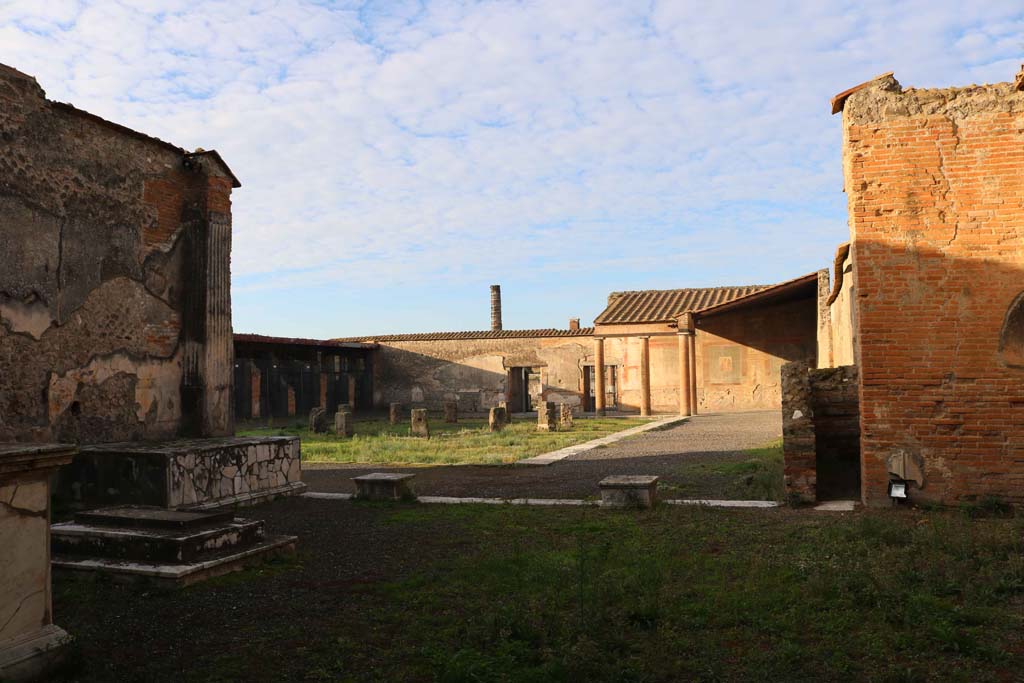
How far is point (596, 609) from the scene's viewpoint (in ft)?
12.5

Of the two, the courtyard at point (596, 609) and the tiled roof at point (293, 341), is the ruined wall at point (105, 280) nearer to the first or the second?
the courtyard at point (596, 609)

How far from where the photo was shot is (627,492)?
7055mm

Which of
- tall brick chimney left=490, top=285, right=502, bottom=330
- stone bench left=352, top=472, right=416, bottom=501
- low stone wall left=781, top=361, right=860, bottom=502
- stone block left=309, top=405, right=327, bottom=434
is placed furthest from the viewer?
tall brick chimney left=490, top=285, right=502, bottom=330

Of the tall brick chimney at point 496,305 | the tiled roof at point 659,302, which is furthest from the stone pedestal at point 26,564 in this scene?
the tall brick chimney at point 496,305

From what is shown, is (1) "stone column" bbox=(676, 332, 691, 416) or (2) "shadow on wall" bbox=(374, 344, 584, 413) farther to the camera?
(2) "shadow on wall" bbox=(374, 344, 584, 413)

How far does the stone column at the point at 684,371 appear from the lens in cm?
2156

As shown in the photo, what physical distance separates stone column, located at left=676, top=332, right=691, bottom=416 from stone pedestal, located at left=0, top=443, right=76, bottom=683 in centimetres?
1951

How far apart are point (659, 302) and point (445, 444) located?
13.6m

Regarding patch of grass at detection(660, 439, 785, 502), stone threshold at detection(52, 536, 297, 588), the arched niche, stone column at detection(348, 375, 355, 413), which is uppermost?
the arched niche

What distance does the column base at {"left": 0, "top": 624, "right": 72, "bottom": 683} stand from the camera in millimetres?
2953

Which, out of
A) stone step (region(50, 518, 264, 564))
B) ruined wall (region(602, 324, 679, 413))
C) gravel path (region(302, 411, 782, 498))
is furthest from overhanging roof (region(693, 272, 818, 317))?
stone step (region(50, 518, 264, 564))

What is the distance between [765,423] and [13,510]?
17.5m

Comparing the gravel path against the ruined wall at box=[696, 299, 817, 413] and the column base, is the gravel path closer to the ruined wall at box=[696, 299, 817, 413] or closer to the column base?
the column base

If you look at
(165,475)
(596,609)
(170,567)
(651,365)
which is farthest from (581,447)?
(651,365)
